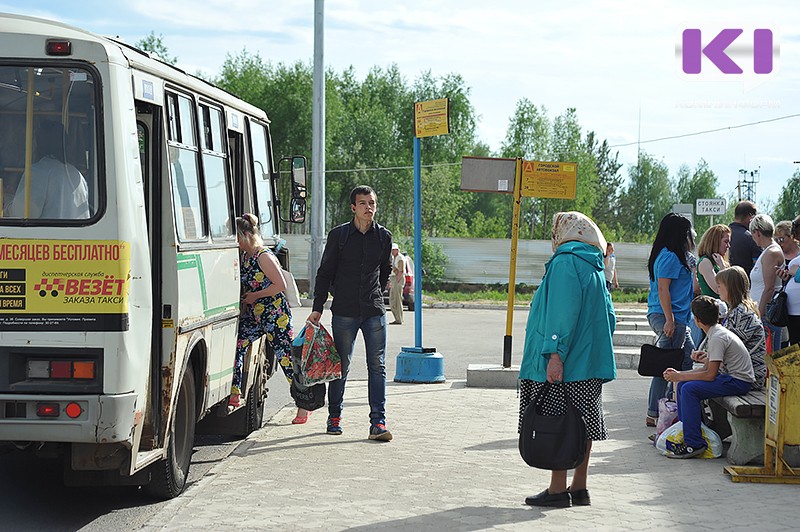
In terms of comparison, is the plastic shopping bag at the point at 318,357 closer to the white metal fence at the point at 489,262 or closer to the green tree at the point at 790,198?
the white metal fence at the point at 489,262

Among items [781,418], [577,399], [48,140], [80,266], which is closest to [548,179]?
[781,418]

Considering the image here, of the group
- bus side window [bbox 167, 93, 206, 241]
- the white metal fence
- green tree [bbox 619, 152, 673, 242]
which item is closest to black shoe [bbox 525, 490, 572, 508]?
bus side window [bbox 167, 93, 206, 241]

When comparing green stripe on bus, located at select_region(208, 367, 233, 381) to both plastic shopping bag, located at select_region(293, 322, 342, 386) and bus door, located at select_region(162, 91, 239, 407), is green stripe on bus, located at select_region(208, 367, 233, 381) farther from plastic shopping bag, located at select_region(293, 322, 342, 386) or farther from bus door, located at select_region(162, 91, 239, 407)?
plastic shopping bag, located at select_region(293, 322, 342, 386)

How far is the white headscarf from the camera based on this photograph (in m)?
7.07

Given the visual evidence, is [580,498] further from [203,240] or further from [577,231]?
[203,240]

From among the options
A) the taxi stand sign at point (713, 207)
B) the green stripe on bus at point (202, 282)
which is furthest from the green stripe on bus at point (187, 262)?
the taxi stand sign at point (713, 207)

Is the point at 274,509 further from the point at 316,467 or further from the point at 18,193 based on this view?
the point at 18,193

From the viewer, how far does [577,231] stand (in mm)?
7066

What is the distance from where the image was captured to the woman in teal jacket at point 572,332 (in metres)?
6.89

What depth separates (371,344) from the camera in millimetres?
9906

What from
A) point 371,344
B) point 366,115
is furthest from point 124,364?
point 366,115

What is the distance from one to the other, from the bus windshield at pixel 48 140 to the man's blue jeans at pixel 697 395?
4854 millimetres

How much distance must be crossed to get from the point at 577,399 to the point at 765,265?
4.64m

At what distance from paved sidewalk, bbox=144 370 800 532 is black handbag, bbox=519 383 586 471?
0.33 meters
